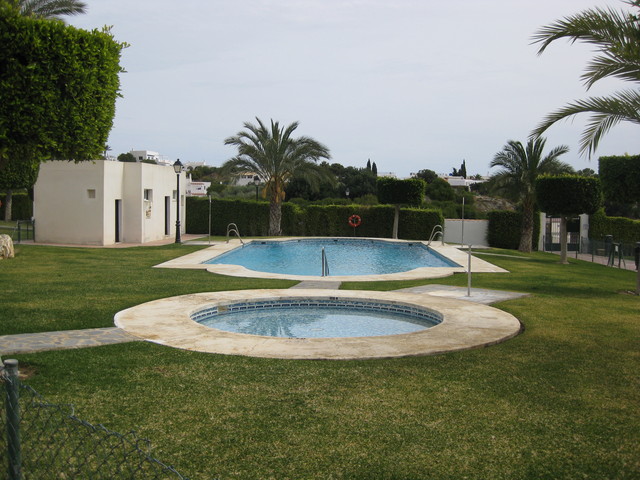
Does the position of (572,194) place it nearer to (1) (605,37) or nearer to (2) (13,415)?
(1) (605,37)

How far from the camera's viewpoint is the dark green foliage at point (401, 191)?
1202 inches

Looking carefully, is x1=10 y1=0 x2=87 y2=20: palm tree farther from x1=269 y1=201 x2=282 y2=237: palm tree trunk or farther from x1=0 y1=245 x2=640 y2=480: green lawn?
x1=0 y1=245 x2=640 y2=480: green lawn

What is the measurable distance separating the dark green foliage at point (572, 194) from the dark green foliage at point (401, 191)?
9.68 m

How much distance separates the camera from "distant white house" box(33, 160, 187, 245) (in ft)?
77.8

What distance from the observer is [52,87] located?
7.05m

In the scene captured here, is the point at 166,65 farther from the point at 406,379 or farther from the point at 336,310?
the point at 406,379

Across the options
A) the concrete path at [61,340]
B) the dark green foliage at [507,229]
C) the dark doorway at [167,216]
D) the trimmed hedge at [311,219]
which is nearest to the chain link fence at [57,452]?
the concrete path at [61,340]

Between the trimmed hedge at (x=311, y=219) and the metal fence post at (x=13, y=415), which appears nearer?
the metal fence post at (x=13, y=415)

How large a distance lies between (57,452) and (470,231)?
101ft

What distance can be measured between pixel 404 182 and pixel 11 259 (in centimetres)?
1865

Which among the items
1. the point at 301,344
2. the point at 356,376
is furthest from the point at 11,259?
the point at 356,376

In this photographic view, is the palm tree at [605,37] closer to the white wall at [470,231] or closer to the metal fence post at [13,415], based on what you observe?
the metal fence post at [13,415]

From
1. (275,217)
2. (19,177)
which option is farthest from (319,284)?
(19,177)

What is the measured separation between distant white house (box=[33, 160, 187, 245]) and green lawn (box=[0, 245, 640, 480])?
14758 mm
